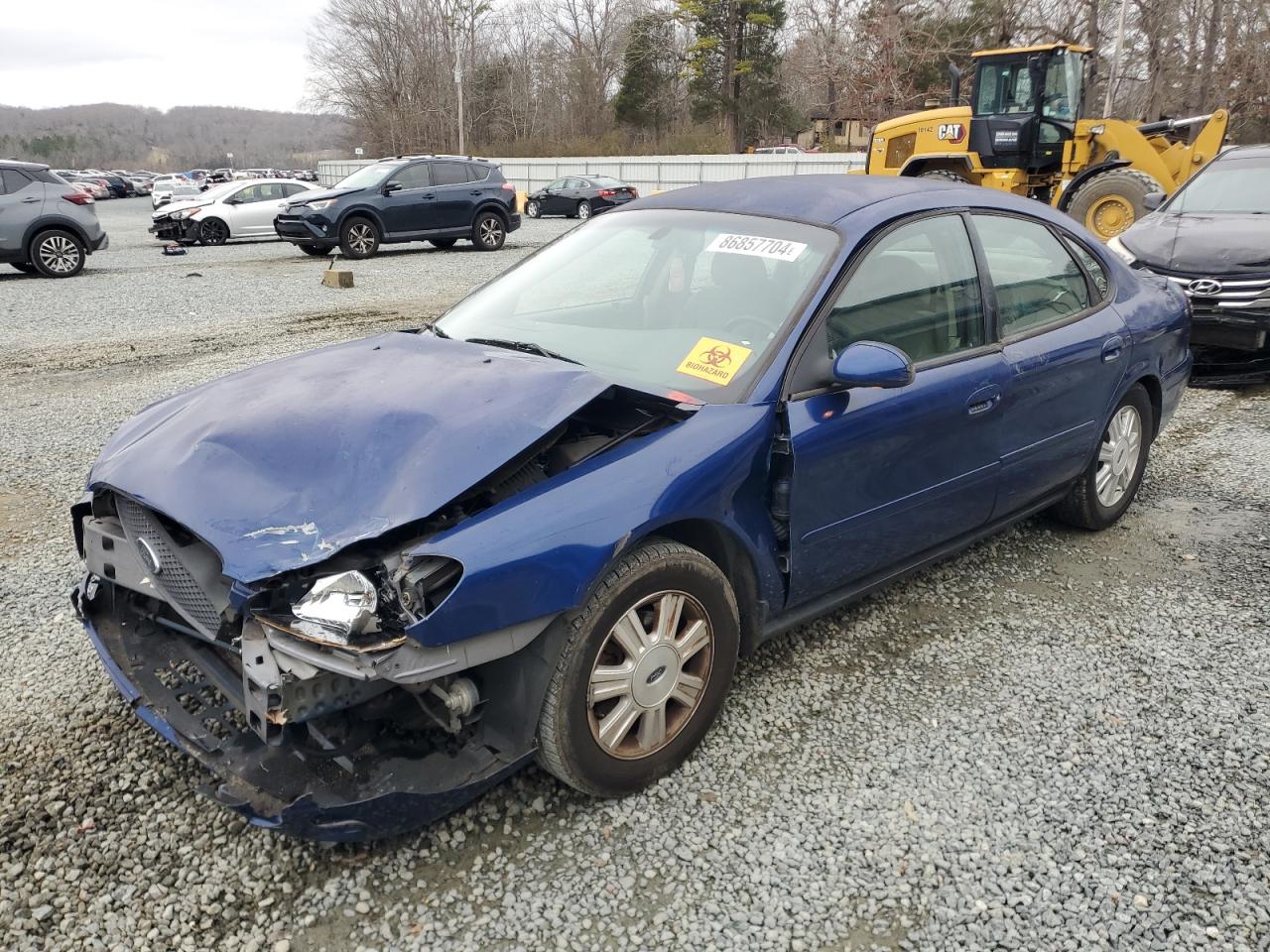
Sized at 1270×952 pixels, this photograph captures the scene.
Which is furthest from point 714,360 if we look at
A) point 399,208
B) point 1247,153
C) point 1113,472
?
point 399,208

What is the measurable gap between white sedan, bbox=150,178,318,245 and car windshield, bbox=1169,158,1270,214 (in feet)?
56.7

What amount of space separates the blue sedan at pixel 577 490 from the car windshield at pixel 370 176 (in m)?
13.7

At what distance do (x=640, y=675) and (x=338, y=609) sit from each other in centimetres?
82

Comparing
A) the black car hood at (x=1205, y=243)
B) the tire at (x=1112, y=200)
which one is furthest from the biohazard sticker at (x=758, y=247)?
the tire at (x=1112, y=200)

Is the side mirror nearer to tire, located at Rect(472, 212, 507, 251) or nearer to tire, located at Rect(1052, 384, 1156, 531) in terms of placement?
tire, located at Rect(1052, 384, 1156, 531)

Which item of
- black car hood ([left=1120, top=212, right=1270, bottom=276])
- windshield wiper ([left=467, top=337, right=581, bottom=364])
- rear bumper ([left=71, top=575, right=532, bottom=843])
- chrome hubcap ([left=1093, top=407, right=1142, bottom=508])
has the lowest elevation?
rear bumper ([left=71, top=575, right=532, bottom=843])

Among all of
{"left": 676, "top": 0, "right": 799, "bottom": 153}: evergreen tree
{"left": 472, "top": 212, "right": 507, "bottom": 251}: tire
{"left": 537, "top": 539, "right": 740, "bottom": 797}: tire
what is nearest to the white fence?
{"left": 472, "top": 212, "right": 507, "bottom": 251}: tire

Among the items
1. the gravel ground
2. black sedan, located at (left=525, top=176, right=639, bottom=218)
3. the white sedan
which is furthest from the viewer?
black sedan, located at (left=525, top=176, right=639, bottom=218)

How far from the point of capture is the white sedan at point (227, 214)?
19.7m

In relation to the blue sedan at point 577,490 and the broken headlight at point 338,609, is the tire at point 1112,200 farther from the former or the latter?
the broken headlight at point 338,609

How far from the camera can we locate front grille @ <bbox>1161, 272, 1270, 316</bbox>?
6.65m

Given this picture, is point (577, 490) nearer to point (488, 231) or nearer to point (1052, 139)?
point (1052, 139)

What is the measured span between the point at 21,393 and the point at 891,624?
684cm

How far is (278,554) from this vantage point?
209cm
